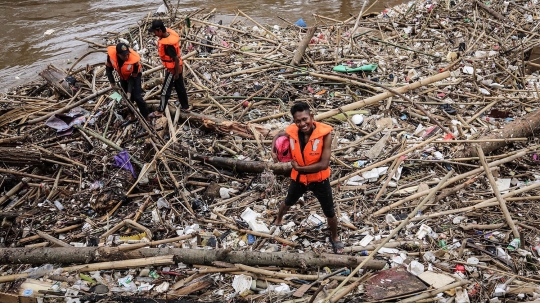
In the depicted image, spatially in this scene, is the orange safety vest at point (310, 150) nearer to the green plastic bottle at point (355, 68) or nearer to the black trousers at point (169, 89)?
the black trousers at point (169, 89)

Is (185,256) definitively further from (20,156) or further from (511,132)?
(511,132)

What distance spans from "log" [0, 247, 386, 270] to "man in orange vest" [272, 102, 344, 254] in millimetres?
423

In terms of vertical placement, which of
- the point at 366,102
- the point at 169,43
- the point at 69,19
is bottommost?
the point at 366,102

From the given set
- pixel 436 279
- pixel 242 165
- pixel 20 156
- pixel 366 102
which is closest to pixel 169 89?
pixel 242 165

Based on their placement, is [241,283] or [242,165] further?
[242,165]

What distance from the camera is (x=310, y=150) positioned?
3621mm

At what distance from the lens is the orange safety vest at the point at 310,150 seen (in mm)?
3576

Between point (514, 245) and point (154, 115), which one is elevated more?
point (154, 115)

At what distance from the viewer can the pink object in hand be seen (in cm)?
383

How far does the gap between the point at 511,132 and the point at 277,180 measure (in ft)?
9.73

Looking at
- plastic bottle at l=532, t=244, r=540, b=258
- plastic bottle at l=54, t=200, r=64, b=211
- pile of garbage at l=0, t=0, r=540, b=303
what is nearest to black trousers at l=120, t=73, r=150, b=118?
pile of garbage at l=0, t=0, r=540, b=303

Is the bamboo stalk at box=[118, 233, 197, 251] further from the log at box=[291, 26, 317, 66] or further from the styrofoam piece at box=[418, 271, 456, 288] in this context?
the log at box=[291, 26, 317, 66]

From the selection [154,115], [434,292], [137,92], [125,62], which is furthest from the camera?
[154,115]

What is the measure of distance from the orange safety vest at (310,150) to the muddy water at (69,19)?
7.51 m
